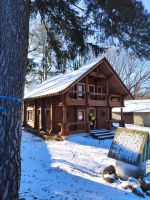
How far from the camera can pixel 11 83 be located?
4340mm

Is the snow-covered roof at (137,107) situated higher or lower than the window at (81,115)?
higher

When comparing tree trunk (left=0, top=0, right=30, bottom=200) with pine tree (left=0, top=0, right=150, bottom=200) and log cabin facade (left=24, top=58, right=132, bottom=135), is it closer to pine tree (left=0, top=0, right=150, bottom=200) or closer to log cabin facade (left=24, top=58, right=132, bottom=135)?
pine tree (left=0, top=0, right=150, bottom=200)

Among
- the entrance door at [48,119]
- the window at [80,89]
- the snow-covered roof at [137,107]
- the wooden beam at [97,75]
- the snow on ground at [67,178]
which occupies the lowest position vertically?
the snow on ground at [67,178]

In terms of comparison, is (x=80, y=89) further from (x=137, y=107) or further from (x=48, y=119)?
(x=137, y=107)

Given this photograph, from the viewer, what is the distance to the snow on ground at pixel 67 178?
286 inches

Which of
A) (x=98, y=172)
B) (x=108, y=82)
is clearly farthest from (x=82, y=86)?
(x=98, y=172)

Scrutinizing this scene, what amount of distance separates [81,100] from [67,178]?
12.1m

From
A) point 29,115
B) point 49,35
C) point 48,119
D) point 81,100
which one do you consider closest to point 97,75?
point 81,100

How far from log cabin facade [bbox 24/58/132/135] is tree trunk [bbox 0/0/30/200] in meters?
14.6

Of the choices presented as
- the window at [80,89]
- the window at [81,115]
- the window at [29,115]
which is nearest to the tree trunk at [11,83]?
the window at [80,89]

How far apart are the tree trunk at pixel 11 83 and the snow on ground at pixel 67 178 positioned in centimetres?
244

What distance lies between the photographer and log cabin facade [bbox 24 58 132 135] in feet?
67.8

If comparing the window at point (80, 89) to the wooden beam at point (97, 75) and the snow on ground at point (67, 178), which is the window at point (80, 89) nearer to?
the wooden beam at point (97, 75)

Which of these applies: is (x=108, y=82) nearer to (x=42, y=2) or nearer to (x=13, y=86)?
(x=42, y=2)
